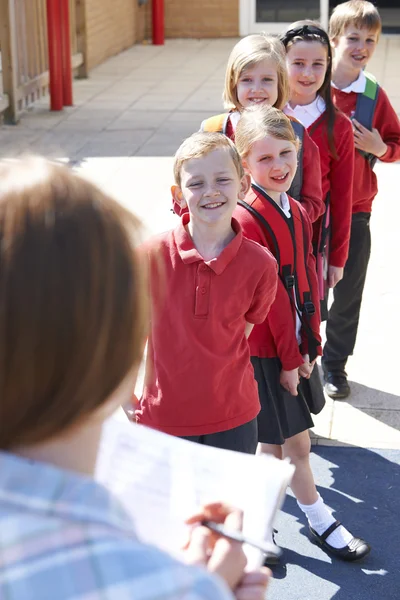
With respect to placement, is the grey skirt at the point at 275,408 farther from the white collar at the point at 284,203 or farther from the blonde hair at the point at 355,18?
the blonde hair at the point at 355,18

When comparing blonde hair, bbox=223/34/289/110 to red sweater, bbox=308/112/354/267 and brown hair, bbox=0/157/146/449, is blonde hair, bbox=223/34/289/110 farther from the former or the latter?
brown hair, bbox=0/157/146/449

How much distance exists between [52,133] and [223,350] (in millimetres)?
7670

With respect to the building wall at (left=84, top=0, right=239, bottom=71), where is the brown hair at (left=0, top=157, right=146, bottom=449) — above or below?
above

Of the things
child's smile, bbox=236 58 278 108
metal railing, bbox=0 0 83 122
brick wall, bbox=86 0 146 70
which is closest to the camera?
child's smile, bbox=236 58 278 108

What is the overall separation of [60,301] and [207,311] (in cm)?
179

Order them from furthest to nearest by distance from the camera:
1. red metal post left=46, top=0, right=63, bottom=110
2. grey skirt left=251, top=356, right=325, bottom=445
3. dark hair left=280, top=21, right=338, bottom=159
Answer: red metal post left=46, top=0, right=63, bottom=110
dark hair left=280, top=21, right=338, bottom=159
grey skirt left=251, top=356, right=325, bottom=445

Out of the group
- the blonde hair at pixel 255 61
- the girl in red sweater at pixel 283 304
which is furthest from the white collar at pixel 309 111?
the girl in red sweater at pixel 283 304

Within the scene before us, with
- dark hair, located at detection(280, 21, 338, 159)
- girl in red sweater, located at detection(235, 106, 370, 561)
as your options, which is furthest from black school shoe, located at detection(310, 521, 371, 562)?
dark hair, located at detection(280, 21, 338, 159)

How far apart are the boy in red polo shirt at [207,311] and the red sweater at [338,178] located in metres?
1.06

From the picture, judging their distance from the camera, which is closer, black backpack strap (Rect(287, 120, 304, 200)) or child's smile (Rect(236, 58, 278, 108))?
black backpack strap (Rect(287, 120, 304, 200))

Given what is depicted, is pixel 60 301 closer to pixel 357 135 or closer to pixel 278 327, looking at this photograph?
→ pixel 278 327

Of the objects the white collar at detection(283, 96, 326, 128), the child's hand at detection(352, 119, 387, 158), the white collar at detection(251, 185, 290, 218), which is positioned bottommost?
the child's hand at detection(352, 119, 387, 158)

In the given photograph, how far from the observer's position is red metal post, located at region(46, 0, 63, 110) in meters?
10.7

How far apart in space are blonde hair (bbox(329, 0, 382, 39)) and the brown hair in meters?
3.59
